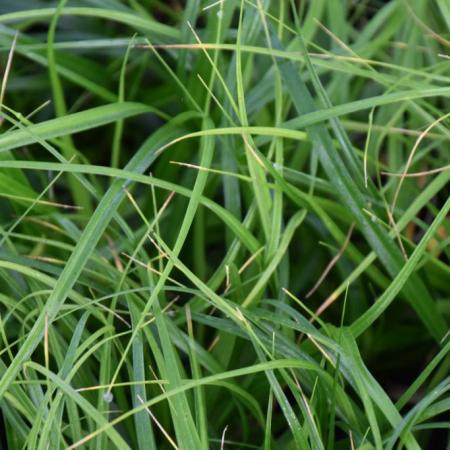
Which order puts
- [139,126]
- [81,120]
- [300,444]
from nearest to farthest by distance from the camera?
[300,444], [81,120], [139,126]

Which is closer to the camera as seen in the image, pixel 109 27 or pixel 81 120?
pixel 81 120

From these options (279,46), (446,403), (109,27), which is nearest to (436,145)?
(279,46)

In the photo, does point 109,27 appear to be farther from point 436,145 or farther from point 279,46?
point 436,145

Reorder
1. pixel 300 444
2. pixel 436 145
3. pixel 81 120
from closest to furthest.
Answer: pixel 300 444, pixel 81 120, pixel 436 145

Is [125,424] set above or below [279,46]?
below

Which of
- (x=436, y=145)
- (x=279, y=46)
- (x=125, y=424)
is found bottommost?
(x=125, y=424)

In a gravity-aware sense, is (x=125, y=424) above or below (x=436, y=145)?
below

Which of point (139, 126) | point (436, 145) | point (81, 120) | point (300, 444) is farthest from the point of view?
point (139, 126)

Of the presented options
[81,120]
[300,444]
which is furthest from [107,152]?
[300,444]

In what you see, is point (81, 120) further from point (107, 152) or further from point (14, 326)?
point (107, 152)
